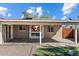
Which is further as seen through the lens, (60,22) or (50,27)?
(50,27)

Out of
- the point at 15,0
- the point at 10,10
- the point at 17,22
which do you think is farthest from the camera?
the point at 10,10

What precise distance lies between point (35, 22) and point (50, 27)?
476 cm

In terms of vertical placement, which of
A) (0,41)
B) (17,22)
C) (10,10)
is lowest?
(0,41)

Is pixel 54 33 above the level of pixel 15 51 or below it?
above

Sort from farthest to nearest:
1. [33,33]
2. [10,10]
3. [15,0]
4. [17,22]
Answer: [10,10]
[33,33]
[17,22]
[15,0]

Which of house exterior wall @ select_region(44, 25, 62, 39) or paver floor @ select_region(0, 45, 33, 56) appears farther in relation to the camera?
house exterior wall @ select_region(44, 25, 62, 39)

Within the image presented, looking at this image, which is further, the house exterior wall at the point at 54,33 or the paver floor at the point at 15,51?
the house exterior wall at the point at 54,33

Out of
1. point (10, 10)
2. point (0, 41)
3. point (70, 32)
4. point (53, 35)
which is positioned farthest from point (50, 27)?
point (10, 10)

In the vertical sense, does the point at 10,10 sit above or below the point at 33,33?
above

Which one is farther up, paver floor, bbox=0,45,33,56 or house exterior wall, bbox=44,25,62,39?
house exterior wall, bbox=44,25,62,39

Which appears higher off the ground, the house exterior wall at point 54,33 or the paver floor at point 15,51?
the house exterior wall at point 54,33

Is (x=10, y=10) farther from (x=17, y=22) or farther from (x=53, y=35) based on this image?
(x=17, y=22)

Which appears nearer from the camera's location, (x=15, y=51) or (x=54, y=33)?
(x=15, y=51)

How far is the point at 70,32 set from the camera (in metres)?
17.2
